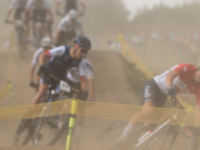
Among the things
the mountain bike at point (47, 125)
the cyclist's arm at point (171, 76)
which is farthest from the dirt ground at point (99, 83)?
the cyclist's arm at point (171, 76)

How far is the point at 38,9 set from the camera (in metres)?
9.88

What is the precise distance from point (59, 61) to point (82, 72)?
0.60 m

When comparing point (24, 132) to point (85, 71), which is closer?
point (24, 132)

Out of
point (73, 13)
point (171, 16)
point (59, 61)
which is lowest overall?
point (59, 61)

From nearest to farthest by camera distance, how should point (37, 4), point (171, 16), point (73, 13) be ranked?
point (73, 13), point (37, 4), point (171, 16)

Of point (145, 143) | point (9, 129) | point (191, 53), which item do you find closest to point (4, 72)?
point (9, 129)

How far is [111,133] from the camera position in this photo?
522 cm

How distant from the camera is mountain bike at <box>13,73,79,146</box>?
16.5 feet

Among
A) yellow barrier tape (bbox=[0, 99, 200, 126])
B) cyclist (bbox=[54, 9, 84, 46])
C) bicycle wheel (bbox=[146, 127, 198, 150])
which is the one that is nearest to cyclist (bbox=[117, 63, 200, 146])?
yellow barrier tape (bbox=[0, 99, 200, 126])

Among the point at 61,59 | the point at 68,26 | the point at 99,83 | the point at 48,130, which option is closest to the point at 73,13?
the point at 68,26

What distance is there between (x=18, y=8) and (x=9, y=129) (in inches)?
186

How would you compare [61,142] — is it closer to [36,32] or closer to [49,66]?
[49,66]

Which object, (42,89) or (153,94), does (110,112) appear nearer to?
(153,94)

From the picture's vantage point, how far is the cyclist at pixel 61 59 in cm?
557
